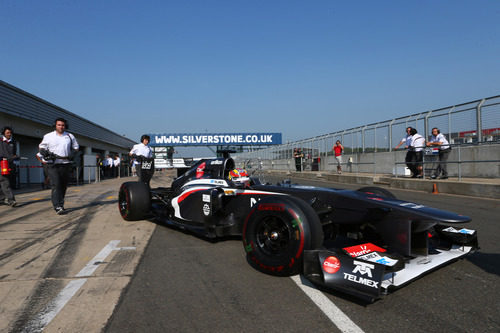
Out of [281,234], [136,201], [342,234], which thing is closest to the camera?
[281,234]

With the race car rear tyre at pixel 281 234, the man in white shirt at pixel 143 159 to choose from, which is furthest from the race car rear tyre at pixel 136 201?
the race car rear tyre at pixel 281 234

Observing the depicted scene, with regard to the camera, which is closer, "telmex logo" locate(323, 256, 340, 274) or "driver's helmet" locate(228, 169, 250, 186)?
"telmex logo" locate(323, 256, 340, 274)

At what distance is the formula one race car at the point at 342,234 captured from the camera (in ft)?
7.27

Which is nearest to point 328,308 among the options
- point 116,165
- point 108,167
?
point 108,167

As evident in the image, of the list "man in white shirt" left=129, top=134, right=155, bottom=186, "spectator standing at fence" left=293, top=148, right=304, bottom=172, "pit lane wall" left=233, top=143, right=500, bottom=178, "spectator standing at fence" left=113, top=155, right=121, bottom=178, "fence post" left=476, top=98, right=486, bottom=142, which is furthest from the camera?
"spectator standing at fence" left=113, top=155, right=121, bottom=178

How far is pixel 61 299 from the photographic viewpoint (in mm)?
2316

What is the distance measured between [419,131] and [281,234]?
11382 millimetres

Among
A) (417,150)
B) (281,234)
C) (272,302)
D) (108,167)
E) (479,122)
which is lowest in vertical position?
(272,302)

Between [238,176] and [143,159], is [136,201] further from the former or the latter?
[143,159]

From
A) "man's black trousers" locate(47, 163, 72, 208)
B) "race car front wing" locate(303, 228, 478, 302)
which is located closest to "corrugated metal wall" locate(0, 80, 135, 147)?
"man's black trousers" locate(47, 163, 72, 208)

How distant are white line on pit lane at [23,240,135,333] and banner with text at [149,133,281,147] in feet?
137

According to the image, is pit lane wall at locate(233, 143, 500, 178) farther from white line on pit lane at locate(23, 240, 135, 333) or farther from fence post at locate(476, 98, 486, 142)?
white line on pit lane at locate(23, 240, 135, 333)

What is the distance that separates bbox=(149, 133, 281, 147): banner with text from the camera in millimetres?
44250

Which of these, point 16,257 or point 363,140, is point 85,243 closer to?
point 16,257
